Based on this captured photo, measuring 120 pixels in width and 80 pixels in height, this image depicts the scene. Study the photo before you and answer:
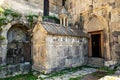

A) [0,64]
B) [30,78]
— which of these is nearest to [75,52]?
[30,78]

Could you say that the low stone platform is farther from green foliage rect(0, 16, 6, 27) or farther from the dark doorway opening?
the dark doorway opening

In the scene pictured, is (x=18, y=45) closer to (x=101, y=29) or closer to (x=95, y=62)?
(x=95, y=62)

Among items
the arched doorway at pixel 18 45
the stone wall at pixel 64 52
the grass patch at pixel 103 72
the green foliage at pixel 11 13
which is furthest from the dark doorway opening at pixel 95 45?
the green foliage at pixel 11 13

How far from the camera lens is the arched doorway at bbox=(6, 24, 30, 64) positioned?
8.46 m

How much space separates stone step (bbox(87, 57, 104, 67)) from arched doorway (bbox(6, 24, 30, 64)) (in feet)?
12.9

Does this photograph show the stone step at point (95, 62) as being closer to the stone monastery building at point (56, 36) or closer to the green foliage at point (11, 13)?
the stone monastery building at point (56, 36)

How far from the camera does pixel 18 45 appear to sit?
887 centimetres

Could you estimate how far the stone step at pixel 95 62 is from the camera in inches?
358

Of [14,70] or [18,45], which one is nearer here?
[14,70]

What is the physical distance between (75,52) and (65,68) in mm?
1208

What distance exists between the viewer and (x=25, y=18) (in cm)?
882

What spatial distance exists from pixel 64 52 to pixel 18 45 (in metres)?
2.81

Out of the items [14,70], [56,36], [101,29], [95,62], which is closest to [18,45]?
[14,70]

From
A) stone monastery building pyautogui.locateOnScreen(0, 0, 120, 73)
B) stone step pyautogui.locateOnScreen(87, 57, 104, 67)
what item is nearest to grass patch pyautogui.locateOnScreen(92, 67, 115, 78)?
stone monastery building pyautogui.locateOnScreen(0, 0, 120, 73)
